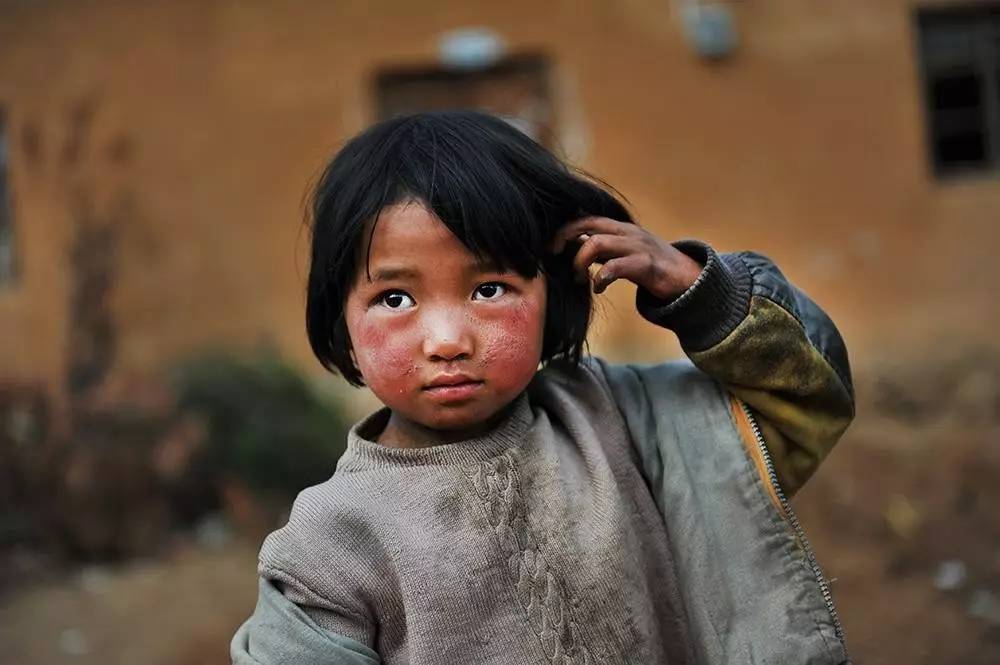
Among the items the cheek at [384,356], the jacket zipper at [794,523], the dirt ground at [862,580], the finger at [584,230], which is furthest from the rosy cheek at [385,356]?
the dirt ground at [862,580]

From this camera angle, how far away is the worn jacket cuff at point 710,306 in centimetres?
157

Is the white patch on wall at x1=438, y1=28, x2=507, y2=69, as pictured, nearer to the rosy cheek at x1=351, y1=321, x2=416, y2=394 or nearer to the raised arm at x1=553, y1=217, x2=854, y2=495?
the raised arm at x1=553, y1=217, x2=854, y2=495

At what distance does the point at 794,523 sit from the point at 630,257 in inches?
17.3

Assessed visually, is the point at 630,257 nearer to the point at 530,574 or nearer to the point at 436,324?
the point at 436,324

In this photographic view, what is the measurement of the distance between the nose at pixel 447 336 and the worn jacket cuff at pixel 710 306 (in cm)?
30

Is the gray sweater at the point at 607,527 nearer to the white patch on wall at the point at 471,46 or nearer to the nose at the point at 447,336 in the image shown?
the nose at the point at 447,336

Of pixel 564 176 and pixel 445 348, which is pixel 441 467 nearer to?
pixel 445 348

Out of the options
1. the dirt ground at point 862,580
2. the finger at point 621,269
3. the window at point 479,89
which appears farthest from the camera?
the window at point 479,89

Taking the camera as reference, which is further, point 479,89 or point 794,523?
point 479,89

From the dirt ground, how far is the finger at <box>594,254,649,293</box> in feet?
9.45

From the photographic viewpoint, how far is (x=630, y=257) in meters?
1.58

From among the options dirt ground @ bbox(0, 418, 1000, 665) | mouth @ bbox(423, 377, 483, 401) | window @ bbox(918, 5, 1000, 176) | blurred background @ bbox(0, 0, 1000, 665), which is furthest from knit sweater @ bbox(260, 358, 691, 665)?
window @ bbox(918, 5, 1000, 176)

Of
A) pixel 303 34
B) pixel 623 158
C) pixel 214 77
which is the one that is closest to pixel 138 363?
pixel 214 77

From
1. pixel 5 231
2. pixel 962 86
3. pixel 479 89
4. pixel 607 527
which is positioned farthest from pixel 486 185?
pixel 5 231
